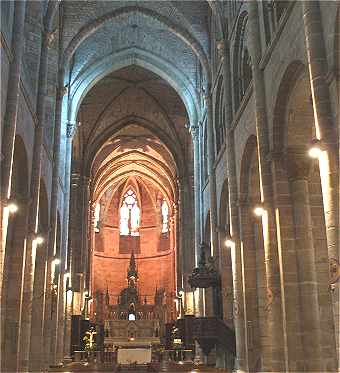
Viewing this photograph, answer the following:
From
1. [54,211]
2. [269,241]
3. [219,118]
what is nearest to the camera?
[269,241]

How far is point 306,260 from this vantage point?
45.5 feet

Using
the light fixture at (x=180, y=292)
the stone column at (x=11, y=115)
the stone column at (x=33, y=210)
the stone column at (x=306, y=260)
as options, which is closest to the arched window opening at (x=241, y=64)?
the stone column at (x=306, y=260)

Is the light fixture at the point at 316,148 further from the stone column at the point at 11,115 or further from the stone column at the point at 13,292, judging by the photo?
the stone column at the point at 13,292

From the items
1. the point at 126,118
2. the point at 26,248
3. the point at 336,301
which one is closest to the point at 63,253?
the point at 26,248

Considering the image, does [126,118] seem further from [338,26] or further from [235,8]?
[338,26]

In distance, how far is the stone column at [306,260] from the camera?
43.6 feet

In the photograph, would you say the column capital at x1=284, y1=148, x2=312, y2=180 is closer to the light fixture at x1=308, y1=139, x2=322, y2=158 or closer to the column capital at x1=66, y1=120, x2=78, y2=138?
the light fixture at x1=308, y1=139, x2=322, y2=158

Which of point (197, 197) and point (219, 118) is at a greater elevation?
point (219, 118)

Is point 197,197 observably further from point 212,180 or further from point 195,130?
point 212,180

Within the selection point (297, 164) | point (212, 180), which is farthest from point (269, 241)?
point (212, 180)

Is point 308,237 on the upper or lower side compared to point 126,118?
lower

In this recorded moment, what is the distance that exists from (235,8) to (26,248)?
12665 mm

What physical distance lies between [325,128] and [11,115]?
28.3ft

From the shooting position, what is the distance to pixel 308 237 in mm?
14141
